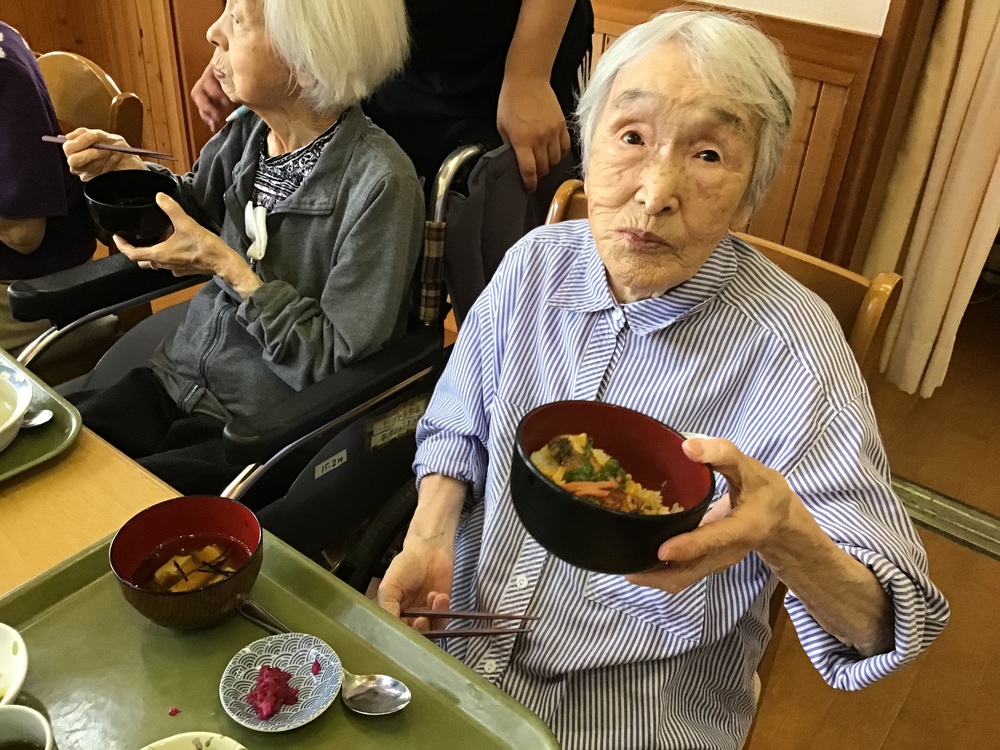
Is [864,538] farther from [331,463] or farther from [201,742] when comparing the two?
[331,463]

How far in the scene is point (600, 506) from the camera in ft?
2.40

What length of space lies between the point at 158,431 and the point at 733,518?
1.10 meters

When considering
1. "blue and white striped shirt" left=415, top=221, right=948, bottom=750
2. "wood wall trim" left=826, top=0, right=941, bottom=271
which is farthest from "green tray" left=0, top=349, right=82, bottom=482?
"wood wall trim" left=826, top=0, right=941, bottom=271

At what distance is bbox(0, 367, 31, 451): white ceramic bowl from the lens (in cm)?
103

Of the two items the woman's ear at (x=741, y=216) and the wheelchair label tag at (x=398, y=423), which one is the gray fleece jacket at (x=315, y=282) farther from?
the woman's ear at (x=741, y=216)

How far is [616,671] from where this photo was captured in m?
1.08

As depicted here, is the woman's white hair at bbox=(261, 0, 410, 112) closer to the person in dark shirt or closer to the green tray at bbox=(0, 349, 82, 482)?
the person in dark shirt

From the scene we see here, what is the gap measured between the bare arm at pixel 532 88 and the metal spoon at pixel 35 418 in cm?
91

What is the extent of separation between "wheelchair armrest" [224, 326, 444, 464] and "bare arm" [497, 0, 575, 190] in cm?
38

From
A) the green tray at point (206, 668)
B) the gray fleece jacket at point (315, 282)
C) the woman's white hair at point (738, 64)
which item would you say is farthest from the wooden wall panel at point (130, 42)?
the green tray at point (206, 668)

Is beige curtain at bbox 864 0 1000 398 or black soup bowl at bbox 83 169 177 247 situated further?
beige curtain at bbox 864 0 1000 398

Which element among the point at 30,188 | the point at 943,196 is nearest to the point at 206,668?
the point at 30,188

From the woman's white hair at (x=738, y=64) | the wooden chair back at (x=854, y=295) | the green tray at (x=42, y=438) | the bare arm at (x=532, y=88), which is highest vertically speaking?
the woman's white hair at (x=738, y=64)

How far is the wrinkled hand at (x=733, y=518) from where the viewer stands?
31.3 inches
